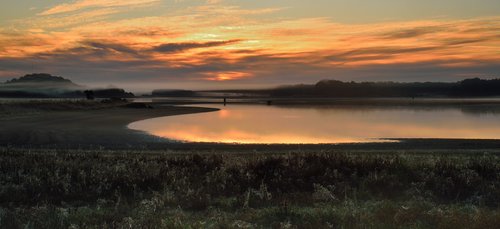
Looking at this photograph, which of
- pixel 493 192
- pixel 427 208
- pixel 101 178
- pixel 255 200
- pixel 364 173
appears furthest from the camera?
pixel 364 173

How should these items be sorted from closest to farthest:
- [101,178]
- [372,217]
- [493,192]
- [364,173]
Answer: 1. [372,217]
2. [493,192]
3. [101,178]
4. [364,173]

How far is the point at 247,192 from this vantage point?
38.8 feet

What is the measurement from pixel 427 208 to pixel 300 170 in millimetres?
5371

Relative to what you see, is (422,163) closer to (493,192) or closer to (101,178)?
(493,192)

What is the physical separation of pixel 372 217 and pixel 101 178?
26.7 feet

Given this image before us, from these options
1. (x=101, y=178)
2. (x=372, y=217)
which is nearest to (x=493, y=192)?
(x=372, y=217)

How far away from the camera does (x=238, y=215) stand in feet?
31.2

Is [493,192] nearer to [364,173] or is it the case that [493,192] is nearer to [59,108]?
[364,173]

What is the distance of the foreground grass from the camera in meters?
8.82

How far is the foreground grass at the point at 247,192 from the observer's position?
8.82m

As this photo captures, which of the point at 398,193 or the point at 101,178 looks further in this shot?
the point at 101,178

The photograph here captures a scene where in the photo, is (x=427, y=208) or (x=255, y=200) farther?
(x=255, y=200)

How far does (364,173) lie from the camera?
14492 mm

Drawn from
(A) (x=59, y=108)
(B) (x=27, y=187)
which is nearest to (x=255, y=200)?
(B) (x=27, y=187)
